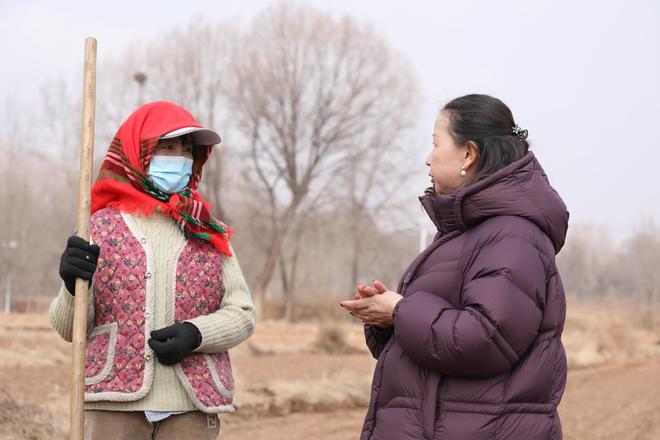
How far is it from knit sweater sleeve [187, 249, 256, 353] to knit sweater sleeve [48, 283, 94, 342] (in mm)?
340

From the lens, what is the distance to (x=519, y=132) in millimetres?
2725

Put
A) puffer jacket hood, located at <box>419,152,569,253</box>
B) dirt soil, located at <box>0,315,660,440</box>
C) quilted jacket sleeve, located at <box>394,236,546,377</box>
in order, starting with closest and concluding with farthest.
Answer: quilted jacket sleeve, located at <box>394,236,546,377</box>
puffer jacket hood, located at <box>419,152,569,253</box>
dirt soil, located at <box>0,315,660,440</box>

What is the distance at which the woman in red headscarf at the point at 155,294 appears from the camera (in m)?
2.96

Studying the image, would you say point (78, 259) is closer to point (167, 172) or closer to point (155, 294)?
point (155, 294)

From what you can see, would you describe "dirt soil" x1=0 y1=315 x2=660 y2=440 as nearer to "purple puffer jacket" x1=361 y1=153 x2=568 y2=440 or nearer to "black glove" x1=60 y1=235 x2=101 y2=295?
"black glove" x1=60 y1=235 x2=101 y2=295

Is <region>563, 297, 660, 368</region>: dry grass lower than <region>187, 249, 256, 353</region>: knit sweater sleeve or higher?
lower

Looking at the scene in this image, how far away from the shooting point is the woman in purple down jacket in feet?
7.92

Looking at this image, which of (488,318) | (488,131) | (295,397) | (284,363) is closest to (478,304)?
(488,318)

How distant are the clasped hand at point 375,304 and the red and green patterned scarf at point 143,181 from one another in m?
0.72

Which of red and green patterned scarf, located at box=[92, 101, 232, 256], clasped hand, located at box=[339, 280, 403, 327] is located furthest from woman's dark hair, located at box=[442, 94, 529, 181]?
red and green patterned scarf, located at box=[92, 101, 232, 256]

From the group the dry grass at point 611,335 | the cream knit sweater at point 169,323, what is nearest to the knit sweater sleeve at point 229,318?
the cream knit sweater at point 169,323

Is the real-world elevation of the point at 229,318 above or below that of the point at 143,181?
below

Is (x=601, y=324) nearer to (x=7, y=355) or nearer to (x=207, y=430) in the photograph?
(x=7, y=355)

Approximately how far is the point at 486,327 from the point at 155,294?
122 cm
